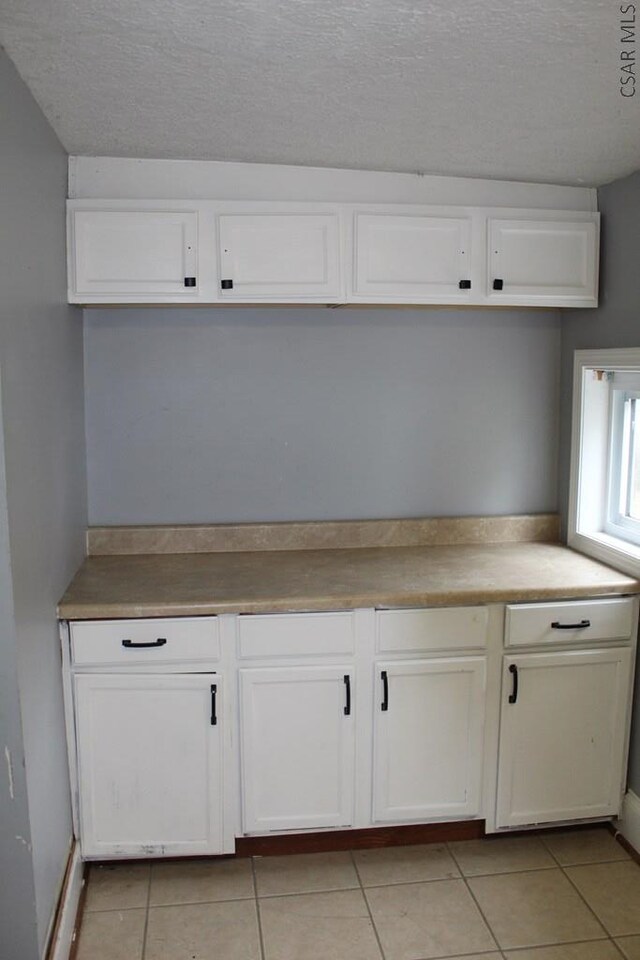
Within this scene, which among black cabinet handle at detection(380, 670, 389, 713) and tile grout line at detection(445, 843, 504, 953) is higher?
black cabinet handle at detection(380, 670, 389, 713)

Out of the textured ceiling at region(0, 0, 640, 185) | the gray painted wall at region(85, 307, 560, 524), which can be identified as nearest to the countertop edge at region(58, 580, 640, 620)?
the gray painted wall at region(85, 307, 560, 524)

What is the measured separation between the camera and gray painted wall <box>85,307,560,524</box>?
279cm

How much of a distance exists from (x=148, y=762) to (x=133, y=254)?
155 centimetres

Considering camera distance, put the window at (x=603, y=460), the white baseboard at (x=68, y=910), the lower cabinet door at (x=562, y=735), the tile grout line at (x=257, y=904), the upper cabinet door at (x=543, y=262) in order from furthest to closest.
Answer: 1. the window at (x=603, y=460)
2. the upper cabinet door at (x=543, y=262)
3. the lower cabinet door at (x=562, y=735)
4. the tile grout line at (x=257, y=904)
5. the white baseboard at (x=68, y=910)

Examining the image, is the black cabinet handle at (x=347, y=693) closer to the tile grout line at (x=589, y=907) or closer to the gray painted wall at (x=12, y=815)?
the tile grout line at (x=589, y=907)

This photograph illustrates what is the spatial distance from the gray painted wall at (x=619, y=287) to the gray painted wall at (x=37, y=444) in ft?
5.78

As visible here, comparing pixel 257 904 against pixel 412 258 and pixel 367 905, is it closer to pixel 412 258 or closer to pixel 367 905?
pixel 367 905

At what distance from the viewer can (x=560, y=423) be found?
3.01 meters

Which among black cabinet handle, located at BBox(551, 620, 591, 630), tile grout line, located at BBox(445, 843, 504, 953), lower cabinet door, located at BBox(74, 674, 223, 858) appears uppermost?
black cabinet handle, located at BBox(551, 620, 591, 630)

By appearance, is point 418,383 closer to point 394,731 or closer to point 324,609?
point 324,609

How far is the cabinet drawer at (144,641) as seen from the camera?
7.45 ft

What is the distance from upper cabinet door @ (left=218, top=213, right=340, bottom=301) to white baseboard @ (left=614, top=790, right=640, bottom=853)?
1.88m

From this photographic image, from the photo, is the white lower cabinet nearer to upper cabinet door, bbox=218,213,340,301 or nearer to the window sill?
the window sill

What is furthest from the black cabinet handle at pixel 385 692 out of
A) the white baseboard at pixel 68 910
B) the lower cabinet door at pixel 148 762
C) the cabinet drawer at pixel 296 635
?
the white baseboard at pixel 68 910
